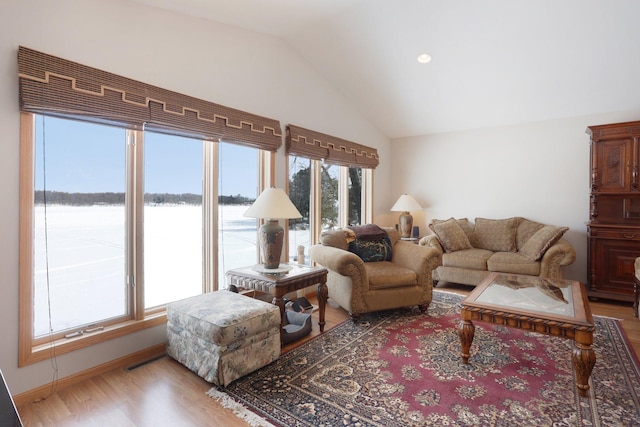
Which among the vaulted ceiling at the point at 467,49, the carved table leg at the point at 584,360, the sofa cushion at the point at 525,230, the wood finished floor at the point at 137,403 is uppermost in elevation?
the vaulted ceiling at the point at 467,49

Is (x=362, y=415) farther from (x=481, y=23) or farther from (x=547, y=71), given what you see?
(x=547, y=71)

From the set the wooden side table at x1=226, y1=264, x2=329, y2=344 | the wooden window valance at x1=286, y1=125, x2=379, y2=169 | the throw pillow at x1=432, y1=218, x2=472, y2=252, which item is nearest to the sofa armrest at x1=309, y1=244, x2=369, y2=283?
the wooden side table at x1=226, y1=264, x2=329, y2=344

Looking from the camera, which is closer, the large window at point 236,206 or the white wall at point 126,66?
the white wall at point 126,66

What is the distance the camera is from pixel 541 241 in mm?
3910

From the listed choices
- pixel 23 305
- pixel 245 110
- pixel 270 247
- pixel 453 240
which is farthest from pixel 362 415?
pixel 453 240

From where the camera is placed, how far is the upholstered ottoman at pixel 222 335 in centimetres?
202

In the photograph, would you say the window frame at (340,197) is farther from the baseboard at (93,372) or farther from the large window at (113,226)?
the baseboard at (93,372)

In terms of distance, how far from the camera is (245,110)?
311cm

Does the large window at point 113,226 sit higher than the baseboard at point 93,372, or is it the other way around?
the large window at point 113,226

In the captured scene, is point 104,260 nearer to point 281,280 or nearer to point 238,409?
point 281,280

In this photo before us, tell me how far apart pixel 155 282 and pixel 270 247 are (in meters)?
0.94

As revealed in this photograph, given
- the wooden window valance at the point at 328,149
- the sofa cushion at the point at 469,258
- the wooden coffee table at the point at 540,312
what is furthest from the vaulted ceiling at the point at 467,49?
the wooden coffee table at the point at 540,312

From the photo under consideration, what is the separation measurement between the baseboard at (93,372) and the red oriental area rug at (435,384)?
81 cm

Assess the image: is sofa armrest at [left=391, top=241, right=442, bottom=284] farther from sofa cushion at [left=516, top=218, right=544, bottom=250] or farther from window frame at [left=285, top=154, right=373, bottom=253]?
sofa cushion at [left=516, top=218, right=544, bottom=250]
